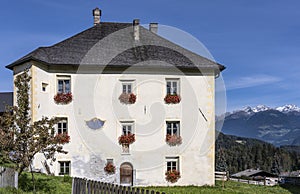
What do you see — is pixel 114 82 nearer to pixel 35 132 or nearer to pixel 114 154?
pixel 114 154

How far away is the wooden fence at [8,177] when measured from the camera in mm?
15406

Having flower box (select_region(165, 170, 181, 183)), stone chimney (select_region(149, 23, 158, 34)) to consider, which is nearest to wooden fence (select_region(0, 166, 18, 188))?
flower box (select_region(165, 170, 181, 183))

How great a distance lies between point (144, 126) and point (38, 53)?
26.1 feet

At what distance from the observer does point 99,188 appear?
11312mm

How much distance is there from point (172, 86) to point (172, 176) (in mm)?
5767

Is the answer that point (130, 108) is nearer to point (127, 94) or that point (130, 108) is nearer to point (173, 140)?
point (127, 94)

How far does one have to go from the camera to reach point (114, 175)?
27.1m

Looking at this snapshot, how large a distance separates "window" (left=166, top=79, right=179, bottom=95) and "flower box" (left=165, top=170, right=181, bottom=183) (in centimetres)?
506

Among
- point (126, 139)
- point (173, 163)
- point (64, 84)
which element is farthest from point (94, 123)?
point (173, 163)

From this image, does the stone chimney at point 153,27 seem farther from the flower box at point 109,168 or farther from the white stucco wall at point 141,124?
the flower box at point 109,168

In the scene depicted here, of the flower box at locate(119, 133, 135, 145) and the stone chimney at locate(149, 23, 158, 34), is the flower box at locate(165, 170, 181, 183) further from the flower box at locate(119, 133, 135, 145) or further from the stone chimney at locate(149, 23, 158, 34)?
the stone chimney at locate(149, 23, 158, 34)

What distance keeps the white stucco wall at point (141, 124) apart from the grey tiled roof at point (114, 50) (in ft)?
2.84

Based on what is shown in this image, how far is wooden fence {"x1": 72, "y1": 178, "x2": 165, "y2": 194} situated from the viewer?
980 cm

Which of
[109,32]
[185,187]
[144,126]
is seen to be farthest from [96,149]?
[109,32]
